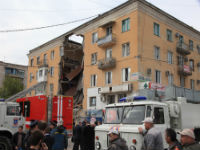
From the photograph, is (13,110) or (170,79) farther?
(170,79)

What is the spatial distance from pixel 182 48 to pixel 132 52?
8530mm

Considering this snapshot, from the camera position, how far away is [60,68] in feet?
120

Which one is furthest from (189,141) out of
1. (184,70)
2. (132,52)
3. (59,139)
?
(184,70)

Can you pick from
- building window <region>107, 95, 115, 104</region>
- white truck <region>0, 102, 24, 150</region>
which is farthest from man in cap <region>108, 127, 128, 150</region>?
building window <region>107, 95, 115, 104</region>

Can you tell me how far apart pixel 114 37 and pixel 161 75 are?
714 centimetres

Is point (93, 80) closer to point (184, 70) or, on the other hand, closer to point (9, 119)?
point (184, 70)

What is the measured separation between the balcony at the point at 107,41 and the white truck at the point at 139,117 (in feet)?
58.4

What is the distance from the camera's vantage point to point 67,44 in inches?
1452

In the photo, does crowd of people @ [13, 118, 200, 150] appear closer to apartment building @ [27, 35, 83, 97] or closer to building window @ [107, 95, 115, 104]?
building window @ [107, 95, 115, 104]

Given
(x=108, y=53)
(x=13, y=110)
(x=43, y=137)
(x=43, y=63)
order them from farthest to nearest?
1. (x=43, y=63)
2. (x=108, y=53)
3. (x=13, y=110)
4. (x=43, y=137)

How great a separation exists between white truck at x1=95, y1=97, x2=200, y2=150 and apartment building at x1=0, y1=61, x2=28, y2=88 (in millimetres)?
56005

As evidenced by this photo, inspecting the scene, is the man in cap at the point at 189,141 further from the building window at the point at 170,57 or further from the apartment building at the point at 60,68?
the apartment building at the point at 60,68

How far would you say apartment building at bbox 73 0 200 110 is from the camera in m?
25.3

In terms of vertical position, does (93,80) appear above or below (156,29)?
below
